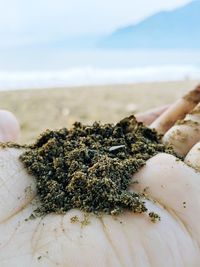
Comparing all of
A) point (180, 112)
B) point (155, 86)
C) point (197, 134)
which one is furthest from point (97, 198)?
point (155, 86)

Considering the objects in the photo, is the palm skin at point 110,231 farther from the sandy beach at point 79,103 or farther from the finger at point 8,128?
the sandy beach at point 79,103

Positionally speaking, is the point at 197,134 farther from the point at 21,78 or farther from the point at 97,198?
the point at 21,78

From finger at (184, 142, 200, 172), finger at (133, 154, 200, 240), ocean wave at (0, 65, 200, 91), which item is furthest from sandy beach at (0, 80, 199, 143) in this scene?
finger at (133, 154, 200, 240)

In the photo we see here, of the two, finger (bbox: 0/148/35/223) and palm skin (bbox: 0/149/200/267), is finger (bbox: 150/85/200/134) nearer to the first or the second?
palm skin (bbox: 0/149/200/267)

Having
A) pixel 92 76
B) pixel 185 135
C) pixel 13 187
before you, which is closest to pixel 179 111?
pixel 185 135

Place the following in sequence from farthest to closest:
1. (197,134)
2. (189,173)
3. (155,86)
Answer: (155,86)
(197,134)
(189,173)
